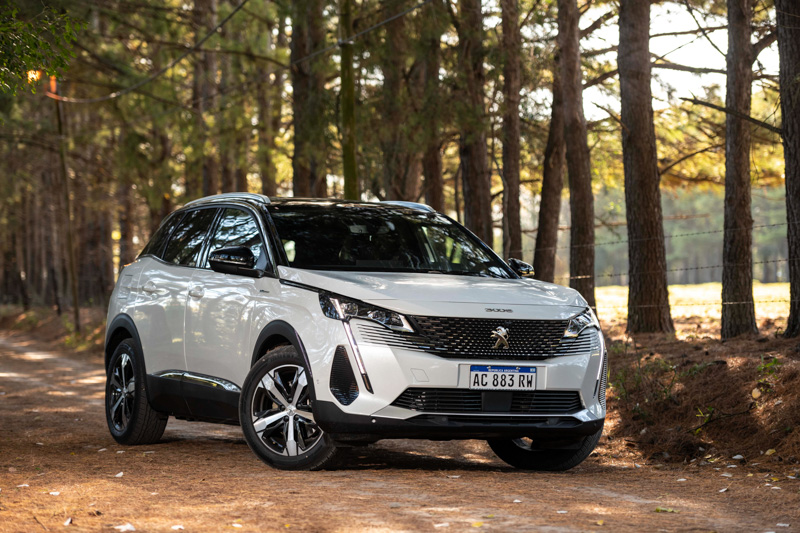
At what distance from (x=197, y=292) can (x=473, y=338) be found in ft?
8.29

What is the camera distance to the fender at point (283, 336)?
21.0 ft

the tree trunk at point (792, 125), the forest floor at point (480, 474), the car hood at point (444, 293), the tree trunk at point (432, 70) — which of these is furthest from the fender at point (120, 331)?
the tree trunk at point (432, 70)

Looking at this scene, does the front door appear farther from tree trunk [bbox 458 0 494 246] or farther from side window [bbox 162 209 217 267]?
tree trunk [bbox 458 0 494 246]

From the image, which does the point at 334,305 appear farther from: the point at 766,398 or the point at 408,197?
the point at 408,197

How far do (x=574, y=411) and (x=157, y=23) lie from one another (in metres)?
21.1

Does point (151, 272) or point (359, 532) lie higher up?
point (151, 272)

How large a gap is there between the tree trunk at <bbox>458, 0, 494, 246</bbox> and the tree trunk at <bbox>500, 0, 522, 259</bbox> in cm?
44

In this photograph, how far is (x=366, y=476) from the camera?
Answer: 6.51 m

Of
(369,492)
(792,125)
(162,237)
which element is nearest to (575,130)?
(792,125)

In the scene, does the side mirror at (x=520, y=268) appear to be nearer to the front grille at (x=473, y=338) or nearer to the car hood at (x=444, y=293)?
the car hood at (x=444, y=293)

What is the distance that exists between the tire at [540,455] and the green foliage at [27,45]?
4.98 metres

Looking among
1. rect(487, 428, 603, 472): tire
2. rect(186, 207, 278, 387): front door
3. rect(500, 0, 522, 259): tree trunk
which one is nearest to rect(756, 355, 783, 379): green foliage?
rect(487, 428, 603, 472): tire

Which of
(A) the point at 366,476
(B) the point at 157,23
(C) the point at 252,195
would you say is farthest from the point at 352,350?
(B) the point at 157,23

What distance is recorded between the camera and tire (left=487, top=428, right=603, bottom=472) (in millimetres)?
7176
